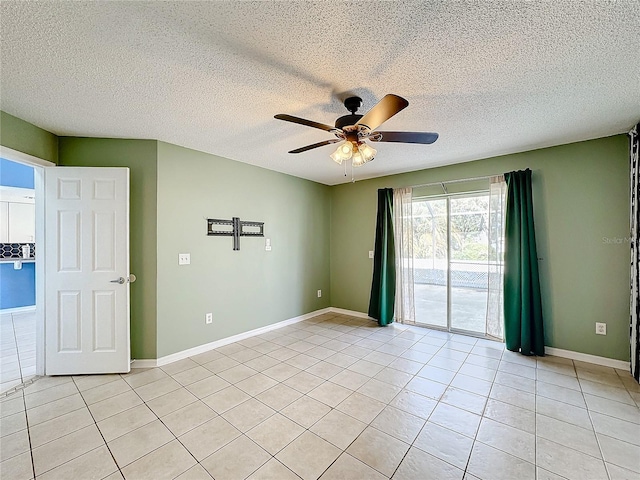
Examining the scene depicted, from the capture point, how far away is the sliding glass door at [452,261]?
12.7ft

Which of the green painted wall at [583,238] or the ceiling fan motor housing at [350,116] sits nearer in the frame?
the ceiling fan motor housing at [350,116]

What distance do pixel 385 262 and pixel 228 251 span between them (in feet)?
8.15

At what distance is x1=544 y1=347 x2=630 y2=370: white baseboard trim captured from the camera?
288 centimetres

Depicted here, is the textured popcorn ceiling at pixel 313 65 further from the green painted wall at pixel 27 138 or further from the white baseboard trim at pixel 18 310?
the white baseboard trim at pixel 18 310

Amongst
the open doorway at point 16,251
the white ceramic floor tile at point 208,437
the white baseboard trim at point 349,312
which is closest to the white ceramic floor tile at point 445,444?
the white ceramic floor tile at point 208,437

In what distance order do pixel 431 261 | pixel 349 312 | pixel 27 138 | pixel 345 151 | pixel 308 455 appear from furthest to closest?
pixel 349 312
pixel 431 261
pixel 27 138
pixel 345 151
pixel 308 455

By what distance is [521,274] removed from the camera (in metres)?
3.33

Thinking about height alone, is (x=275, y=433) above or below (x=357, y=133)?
below

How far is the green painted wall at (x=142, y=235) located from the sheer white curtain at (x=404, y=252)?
3447 mm

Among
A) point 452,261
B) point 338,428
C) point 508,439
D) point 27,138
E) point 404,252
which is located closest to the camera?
point 508,439

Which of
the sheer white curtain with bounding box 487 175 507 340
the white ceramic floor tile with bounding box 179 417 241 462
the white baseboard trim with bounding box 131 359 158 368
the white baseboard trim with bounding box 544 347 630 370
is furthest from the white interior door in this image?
the white baseboard trim with bounding box 544 347 630 370

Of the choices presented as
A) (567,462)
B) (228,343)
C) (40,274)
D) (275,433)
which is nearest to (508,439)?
(567,462)

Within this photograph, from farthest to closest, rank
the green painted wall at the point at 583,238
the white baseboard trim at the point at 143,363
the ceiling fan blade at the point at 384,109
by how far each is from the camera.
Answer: the white baseboard trim at the point at 143,363 → the green painted wall at the point at 583,238 → the ceiling fan blade at the point at 384,109

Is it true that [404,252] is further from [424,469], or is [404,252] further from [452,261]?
[424,469]
